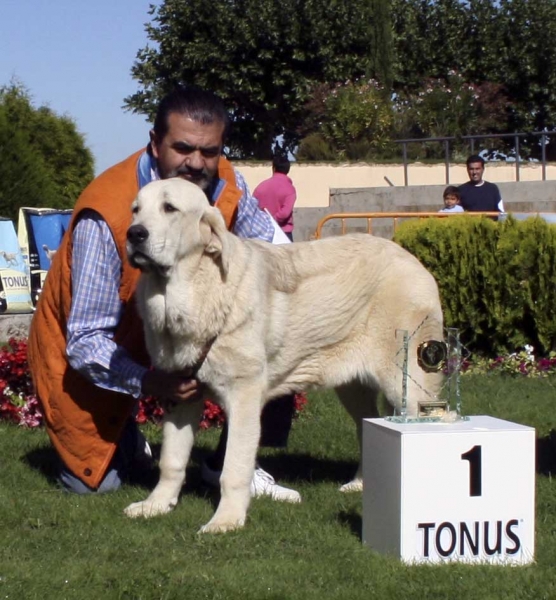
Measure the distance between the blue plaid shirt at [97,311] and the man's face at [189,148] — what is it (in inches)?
9.2

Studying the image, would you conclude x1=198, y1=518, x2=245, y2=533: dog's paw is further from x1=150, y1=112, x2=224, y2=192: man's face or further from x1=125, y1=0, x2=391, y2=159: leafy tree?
x1=125, y1=0, x2=391, y2=159: leafy tree

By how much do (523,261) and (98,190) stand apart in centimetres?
582

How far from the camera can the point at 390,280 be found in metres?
5.33

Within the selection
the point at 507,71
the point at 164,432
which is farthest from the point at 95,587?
the point at 507,71

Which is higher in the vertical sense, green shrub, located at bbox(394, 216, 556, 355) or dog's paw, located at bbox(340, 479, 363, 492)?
green shrub, located at bbox(394, 216, 556, 355)

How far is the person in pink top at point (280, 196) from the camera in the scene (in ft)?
47.4

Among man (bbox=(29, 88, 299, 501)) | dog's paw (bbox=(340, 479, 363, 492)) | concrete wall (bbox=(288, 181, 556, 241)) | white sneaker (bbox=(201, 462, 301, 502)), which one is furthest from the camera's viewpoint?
concrete wall (bbox=(288, 181, 556, 241))

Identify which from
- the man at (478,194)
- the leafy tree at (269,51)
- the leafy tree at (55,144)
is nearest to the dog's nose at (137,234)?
the man at (478,194)

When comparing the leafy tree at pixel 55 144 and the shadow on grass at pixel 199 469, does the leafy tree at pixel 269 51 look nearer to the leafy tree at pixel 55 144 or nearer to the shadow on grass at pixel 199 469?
the leafy tree at pixel 55 144

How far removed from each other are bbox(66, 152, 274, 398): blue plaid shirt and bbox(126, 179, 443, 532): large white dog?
376 millimetres

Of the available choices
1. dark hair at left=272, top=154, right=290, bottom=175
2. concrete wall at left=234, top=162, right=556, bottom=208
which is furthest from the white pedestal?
concrete wall at left=234, top=162, right=556, bottom=208

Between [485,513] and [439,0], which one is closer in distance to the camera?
[485,513]

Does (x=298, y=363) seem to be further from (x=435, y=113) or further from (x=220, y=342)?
(x=435, y=113)

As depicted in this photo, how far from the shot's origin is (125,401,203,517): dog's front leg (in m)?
5.02
